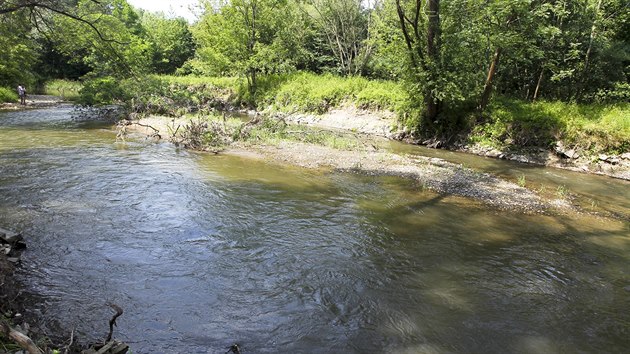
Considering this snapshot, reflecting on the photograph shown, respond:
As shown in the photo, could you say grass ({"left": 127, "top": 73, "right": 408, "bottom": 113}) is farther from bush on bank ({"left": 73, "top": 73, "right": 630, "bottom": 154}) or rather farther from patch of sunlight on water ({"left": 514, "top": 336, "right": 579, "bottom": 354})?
patch of sunlight on water ({"left": 514, "top": 336, "right": 579, "bottom": 354})

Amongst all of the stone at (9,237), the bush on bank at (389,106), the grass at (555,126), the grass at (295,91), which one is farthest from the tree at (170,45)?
the stone at (9,237)

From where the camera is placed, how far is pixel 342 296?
21.1 feet

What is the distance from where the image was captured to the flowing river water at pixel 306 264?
18.0 feet

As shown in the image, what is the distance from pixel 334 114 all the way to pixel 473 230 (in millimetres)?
19606

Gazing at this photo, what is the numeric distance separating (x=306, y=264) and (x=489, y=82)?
16.2 metres

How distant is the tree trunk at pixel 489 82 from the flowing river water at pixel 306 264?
8.69 metres

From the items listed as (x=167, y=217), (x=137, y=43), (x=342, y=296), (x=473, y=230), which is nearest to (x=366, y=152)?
(x=473, y=230)

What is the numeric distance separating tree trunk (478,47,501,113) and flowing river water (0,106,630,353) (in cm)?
869

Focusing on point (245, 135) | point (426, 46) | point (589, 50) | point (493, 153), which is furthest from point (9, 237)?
point (589, 50)

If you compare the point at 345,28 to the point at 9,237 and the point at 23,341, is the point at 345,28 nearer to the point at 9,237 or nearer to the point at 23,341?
the point at 9,237

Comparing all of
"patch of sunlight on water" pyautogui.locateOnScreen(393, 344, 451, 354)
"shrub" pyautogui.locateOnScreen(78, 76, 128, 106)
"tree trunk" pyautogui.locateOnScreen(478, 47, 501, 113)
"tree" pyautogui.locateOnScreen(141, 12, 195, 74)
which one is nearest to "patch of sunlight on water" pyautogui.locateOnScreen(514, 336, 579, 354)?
"patch of sunlight on water" pyautogui.locateOnScreen(393, 344, 451, 354)

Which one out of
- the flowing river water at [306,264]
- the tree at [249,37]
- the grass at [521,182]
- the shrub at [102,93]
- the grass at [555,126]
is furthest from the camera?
the tree at [249,37]

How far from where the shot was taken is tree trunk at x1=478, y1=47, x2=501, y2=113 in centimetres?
1905

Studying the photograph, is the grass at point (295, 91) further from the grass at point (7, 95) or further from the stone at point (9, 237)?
the stone at point (9, 237)
